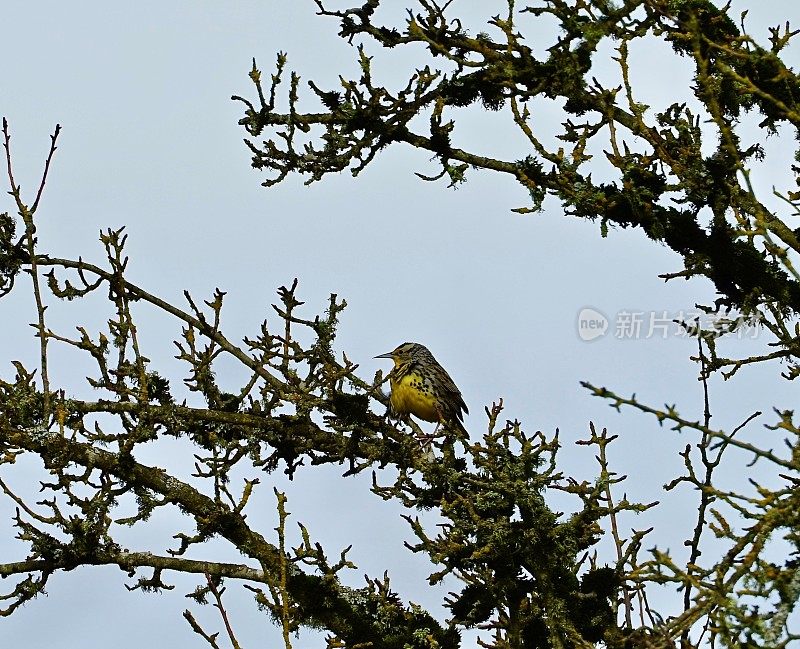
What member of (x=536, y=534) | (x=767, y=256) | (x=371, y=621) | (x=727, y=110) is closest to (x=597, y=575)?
(x=536, y=534)

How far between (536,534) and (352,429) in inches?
35.4

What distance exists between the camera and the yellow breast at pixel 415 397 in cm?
765

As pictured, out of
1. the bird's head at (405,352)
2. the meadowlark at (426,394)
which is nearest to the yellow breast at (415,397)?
the meadowlark at (426,394)

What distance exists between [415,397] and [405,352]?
43.1 inches

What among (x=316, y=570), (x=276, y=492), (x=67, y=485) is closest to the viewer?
(x=276, y=492)

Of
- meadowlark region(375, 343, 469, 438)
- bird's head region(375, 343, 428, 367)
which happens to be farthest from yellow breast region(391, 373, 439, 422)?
bird's head region(375, 343, 428, 367)

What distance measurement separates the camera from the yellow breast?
7652 millimetres

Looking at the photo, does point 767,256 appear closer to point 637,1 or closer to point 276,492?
point 637,1

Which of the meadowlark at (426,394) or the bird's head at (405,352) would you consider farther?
the bird's head at (405,352)

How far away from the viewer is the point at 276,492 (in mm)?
3924

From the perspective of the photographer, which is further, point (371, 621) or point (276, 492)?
point (371, 621)

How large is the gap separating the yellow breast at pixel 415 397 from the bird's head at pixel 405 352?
2.73 ft

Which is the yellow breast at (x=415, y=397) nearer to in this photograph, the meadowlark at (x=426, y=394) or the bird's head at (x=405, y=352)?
the meadowlark at (x=426, y=394)

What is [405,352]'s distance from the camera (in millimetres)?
8789
